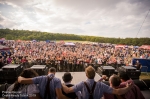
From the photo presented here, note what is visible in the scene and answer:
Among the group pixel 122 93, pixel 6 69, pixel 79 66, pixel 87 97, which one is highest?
pixel 122 93

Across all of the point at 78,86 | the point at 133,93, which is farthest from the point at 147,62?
the point at 78,86

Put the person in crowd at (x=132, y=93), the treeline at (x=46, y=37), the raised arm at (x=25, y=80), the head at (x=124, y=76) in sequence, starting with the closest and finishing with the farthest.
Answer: the raised arm at (x=25, y=80) < the person in crowd at (x=132, y=93) < the head at (x=124, y=76) < the treeline at (x=46, y=37)

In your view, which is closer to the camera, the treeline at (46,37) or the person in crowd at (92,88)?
the person in crowd at (92,88)

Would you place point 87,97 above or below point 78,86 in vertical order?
below

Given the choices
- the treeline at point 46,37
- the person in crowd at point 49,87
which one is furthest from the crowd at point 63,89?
the treeline at point 46,37

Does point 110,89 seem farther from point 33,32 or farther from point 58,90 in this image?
point 33,32

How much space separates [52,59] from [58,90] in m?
10.0

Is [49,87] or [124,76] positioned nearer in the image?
[49,87]

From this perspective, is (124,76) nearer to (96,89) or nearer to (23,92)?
(96,89)

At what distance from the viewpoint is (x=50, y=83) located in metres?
2.59

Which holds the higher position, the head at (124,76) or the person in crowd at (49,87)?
the head at (124,76)

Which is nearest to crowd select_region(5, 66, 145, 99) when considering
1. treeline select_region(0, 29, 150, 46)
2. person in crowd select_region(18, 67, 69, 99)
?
person in crowd select_region(18, 67, 69, 99)

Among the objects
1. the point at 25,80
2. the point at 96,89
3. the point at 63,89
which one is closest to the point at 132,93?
the point at 96,89

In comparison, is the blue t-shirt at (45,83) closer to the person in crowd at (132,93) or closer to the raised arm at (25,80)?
the raised arm at (25,80)
